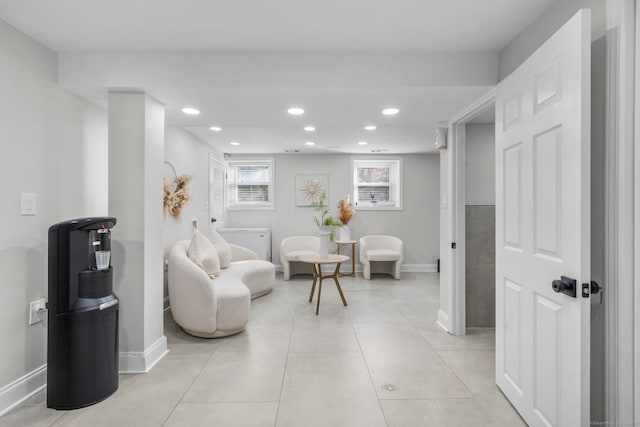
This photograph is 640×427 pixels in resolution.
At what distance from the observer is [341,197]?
20.9 feet

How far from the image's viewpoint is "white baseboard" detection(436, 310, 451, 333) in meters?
3.29

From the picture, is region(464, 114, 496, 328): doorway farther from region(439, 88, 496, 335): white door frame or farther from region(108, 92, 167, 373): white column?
region(108, 92, 167, 373): white column

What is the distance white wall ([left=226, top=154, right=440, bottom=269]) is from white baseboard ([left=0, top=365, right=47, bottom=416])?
14.0ft

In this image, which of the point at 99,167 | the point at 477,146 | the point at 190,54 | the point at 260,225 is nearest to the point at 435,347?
the point at 477,146

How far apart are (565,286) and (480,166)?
2.16 m

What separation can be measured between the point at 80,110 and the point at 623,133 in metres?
3.45

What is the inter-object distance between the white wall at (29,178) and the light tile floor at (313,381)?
36cm

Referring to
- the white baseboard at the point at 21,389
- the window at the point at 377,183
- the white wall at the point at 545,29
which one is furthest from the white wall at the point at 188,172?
the white wall at the point at 545,29

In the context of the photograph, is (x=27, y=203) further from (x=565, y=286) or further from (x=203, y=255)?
(x=565, y=286)

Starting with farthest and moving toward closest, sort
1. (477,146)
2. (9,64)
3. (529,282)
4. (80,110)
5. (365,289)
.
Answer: (365,289)
(477,146)
(80,110)
(9,64)
(529,282)

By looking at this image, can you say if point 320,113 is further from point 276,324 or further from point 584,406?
point 584,406

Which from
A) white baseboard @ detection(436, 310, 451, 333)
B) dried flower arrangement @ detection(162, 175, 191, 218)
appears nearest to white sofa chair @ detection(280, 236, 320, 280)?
dried flower arrangement @ detection(162, 175, 191, 218)

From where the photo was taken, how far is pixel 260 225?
639cm

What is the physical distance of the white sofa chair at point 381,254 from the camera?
222 inches
